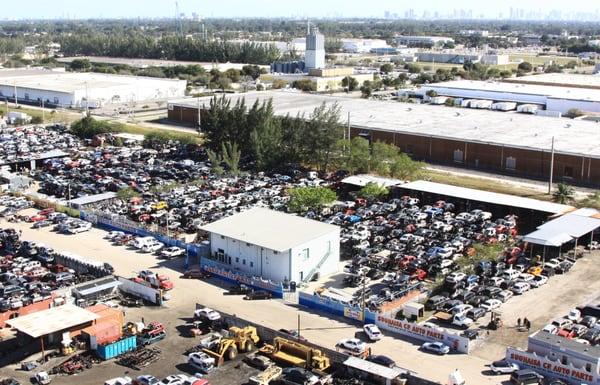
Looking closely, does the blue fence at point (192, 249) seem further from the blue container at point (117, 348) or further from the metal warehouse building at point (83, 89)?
the metal warehouse building at point (83, 89)

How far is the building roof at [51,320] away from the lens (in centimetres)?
1287

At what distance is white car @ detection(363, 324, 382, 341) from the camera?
13.6 m

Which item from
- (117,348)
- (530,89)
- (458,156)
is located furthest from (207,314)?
(530,89)

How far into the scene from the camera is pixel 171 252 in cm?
1841

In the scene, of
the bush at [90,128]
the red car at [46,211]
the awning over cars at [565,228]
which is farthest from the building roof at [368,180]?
the bush at [90,128]

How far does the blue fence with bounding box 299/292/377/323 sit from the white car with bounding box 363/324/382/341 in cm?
46

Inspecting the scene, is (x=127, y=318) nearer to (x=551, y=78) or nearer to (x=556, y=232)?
(x=556, y=232)

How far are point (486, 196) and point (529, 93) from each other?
23663 millimetres

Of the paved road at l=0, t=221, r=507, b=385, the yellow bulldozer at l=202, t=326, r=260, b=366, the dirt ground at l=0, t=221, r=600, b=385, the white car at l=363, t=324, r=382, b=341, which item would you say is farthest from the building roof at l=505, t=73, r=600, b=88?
the yellow bulldozer at l=202, t=326, r=260, b=366

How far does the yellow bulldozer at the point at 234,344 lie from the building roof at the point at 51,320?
2.52m

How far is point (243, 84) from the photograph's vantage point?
54000mm

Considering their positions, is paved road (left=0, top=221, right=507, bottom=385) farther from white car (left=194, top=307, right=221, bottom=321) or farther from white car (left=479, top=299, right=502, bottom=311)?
white car (left=479, top=299, right=502, bottom=311)

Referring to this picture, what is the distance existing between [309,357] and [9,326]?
6.01 m

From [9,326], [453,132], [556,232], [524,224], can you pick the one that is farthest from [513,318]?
[453,132]
